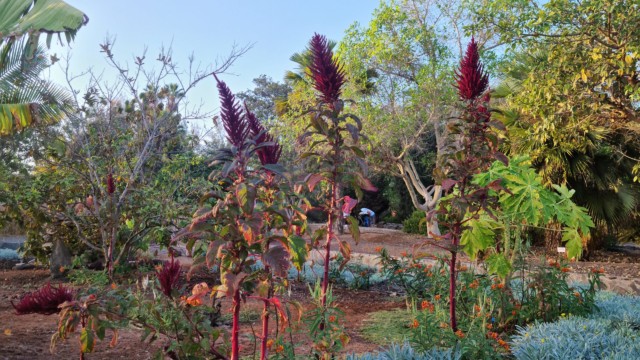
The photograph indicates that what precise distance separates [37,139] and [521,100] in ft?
27.4

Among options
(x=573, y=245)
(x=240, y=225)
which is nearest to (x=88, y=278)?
(x=240, y=225)

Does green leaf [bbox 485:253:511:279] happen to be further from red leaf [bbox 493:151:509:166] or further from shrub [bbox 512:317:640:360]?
red leaf [bbox 493:151:509:166]

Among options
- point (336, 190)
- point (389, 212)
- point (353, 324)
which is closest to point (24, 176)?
point (353, 324)

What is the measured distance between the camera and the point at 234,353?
7.82 feet

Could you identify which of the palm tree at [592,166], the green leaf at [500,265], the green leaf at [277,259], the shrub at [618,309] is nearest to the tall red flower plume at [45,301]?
the green leaf at [277,259]

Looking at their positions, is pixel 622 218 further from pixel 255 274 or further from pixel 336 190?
pixel 255 274

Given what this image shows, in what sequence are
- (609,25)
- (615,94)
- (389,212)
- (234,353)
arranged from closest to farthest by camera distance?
(234,353)
(609,25)
(615,94)
(389,212)

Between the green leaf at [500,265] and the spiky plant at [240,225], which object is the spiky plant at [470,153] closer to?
the green leaf at [500,265]

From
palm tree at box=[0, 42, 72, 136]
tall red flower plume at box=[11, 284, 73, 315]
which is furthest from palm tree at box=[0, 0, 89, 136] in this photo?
tall red flower plume at box=[11, 284, 73, 315]

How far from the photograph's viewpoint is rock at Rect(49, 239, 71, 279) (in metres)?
8.29

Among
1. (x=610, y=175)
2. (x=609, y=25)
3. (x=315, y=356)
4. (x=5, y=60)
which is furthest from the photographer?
(x=610, y=175)

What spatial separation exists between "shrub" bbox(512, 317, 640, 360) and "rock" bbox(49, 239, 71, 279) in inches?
280

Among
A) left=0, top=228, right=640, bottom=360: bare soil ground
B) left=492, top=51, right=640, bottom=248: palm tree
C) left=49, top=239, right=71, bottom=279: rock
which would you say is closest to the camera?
left=0, top=228, right=640, bottom=360: bare soil ground

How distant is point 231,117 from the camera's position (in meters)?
2.34
